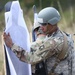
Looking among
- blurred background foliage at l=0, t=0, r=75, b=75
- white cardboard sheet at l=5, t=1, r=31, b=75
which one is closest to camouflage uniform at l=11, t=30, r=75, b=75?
white cardboard sheet at l=5, t=1, r=31, b=75

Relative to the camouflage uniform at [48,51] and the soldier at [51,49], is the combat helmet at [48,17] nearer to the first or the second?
the soldier at [51,49]

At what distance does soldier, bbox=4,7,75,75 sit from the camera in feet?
13.7

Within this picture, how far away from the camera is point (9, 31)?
→ 4.17m

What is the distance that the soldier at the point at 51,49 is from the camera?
4.18 m

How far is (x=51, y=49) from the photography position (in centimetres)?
420

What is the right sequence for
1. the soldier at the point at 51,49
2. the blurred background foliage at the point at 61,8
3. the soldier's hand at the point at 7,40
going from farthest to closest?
the blurred background foliage at the point at 61,8
the soldier at the point at 51,49
the soldier's hand at the point at 7,40

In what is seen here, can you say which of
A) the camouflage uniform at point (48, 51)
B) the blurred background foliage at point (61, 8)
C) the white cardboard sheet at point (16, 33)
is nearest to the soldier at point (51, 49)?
the camouflage uniform at point (48, 51)

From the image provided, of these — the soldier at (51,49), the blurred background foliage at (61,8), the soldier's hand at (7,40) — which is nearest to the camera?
the soldier's hand at (7,40)

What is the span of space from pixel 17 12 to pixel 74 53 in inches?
30.7

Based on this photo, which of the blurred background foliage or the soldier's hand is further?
the blurred background foliage

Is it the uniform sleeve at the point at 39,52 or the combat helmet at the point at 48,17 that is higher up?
the combat helmet at the point at 48,17

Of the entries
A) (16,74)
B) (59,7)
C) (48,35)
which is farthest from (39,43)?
(59,7)

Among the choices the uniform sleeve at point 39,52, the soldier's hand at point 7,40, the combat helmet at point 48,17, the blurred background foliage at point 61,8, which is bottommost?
the uniform sleeve at point 39,52

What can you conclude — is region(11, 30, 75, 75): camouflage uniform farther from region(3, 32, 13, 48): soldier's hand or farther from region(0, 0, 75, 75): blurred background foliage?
region(0, 0, 75, 75): blurred background foliage
